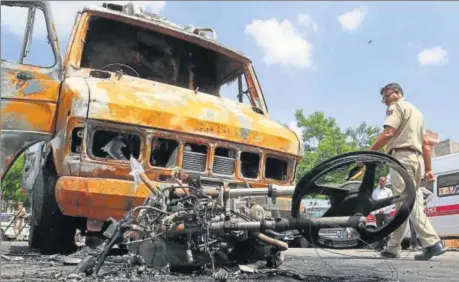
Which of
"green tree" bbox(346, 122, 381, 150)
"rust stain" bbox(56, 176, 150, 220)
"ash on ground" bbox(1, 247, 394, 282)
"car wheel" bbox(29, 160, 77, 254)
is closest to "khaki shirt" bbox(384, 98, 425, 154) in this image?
"ash on ground" bbox(1, 247, 394, 282)

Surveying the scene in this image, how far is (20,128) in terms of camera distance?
5.44 m

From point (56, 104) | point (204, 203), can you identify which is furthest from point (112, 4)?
point (204, 203)

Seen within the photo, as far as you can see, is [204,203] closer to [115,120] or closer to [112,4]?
[115,120]

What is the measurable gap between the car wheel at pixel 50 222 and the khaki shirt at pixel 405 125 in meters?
3.37

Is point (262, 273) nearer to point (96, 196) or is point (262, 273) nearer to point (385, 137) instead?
point (96, 196)

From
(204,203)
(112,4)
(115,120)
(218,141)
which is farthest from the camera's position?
(112,4)

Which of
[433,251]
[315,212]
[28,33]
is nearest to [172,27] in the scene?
[28,33]

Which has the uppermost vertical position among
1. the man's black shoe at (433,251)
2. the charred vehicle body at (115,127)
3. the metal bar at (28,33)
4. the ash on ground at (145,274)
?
the metal bar at (28,33)

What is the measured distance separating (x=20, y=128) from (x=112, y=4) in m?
1.85

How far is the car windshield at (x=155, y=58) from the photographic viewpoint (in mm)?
6273

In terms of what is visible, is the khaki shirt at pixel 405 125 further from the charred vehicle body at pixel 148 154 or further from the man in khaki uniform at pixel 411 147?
the charred vehicle body at pixel 148 154

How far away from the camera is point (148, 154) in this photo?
5.07 m

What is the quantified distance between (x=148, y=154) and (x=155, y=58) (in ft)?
6.50

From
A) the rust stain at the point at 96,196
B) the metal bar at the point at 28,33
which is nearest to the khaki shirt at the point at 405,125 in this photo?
the rust stain at the point at 96,196
